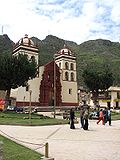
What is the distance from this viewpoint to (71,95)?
7744 centimetres

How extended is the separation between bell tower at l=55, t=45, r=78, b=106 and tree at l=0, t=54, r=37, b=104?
23.4 meters

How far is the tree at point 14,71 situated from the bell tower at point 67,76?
23378mm

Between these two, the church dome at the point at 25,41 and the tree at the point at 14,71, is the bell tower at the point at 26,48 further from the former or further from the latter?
the tree at the point at 14,71

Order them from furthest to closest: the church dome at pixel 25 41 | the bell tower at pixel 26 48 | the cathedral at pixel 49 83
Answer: the cathedral at pixel 49 83
the church dome at pixel 25 41
the bell tower at pixel 26 48

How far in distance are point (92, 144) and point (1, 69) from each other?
122 feet

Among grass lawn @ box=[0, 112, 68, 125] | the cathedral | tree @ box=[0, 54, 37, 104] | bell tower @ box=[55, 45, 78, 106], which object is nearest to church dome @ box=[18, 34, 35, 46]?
the cathedral

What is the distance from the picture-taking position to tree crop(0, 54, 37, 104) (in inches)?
1975

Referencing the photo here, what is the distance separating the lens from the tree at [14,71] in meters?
50.2

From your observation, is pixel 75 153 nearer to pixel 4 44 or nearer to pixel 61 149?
pixel 61 149

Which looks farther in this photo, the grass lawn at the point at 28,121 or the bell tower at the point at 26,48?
the bell tower at the point at 26,48

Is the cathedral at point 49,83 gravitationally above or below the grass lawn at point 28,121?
above

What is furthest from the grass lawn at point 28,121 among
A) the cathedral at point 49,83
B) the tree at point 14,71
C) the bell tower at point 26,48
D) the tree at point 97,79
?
the tree at point 97,79

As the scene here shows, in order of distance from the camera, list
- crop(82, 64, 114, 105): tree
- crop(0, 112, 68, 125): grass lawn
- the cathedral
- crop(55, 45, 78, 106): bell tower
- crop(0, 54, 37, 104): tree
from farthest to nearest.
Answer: crop(55, 45, 78, 106): bell tower
crop(82, 64, 114, 105): tree
the cathedral
crop(0, 54, 37, 104): tree
crop(0, 112, 68, 125): grass lawn

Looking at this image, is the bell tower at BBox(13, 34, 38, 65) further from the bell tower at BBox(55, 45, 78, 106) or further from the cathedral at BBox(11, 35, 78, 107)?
the bell tower at BBox(55, 45, 78, 106)
